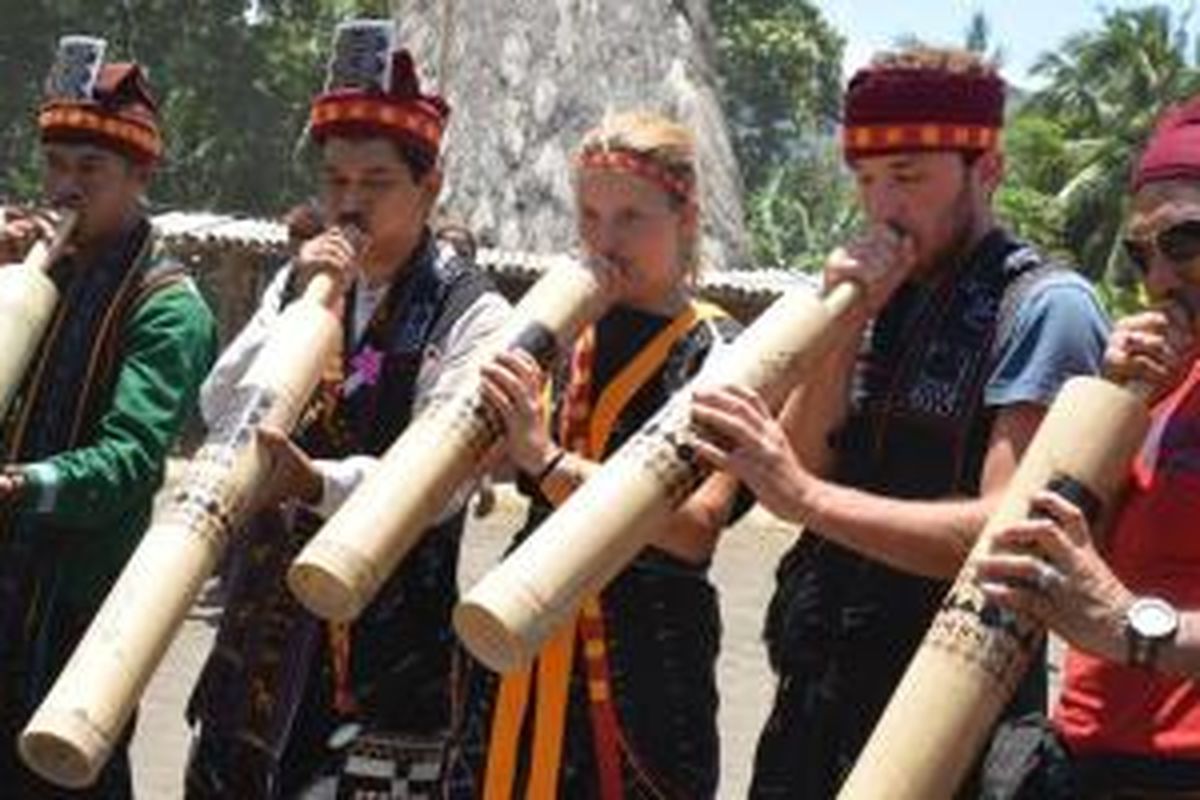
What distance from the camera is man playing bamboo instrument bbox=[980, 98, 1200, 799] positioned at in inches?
116

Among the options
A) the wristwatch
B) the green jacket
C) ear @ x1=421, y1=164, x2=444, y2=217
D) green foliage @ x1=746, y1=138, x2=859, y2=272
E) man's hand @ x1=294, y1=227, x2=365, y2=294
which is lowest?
green foliage @ x1=746, y1=138, x2=859, y2=272

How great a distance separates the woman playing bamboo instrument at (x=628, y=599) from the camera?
385 cm

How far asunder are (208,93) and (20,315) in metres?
37.3

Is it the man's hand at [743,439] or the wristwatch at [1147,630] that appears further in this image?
the man's hand at [743,439]

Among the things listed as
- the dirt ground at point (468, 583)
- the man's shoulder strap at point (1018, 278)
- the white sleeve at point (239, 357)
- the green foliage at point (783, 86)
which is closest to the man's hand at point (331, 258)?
the white sleeve at point (239, 357)

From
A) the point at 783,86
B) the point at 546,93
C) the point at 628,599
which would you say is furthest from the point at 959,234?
the point at 783,86

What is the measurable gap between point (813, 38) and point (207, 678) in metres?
58.3

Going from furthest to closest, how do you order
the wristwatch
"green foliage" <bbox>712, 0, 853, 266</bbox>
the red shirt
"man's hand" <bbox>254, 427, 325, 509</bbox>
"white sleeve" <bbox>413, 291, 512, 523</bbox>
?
"green foliage" <bbox>712, 0, 853, 266</bbox>
"white sleeve" <bbox>413, 291, 512, 523</bbox>
"man's hand" <bbox>254, 427, 325, 509</bbox>
the red shirt
the wristwatch

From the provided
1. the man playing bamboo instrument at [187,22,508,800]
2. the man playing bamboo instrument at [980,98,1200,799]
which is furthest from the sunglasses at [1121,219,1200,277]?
the man playing bamboo instrument at [187,22,508,800]

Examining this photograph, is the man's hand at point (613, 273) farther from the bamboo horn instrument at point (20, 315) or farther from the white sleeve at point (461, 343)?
the bamboo horn instrument at point (20, 315)

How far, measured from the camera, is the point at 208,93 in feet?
133

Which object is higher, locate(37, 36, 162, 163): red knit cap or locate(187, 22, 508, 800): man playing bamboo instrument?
locate(37, 36, 162, 163): red knit cap

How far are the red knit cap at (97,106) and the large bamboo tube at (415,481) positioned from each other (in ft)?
4.71

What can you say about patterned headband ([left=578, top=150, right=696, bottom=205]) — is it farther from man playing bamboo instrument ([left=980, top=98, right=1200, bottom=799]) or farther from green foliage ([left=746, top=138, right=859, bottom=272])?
green foliage ([left=746, top=138, right=859, bottom=272])
